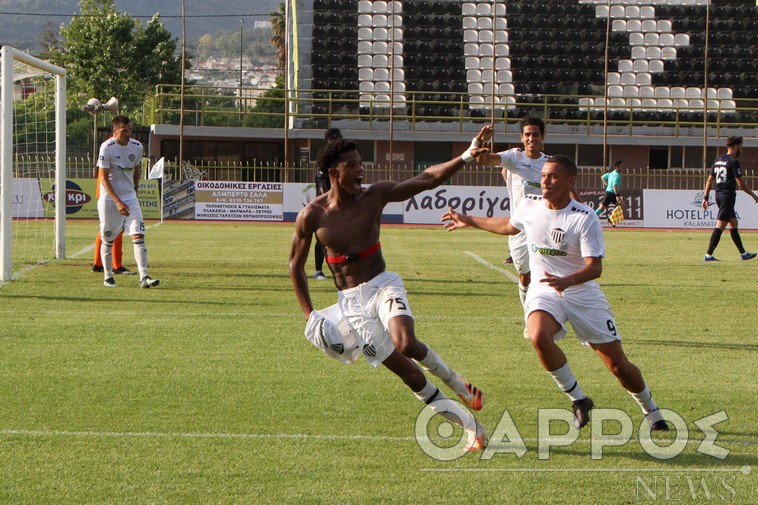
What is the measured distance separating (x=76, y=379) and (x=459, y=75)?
38.9 meters

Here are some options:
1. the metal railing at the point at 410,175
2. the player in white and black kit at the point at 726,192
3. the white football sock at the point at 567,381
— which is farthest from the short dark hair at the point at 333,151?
the metal railing at the point at 410,175

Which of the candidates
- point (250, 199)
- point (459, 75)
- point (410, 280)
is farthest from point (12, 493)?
point (459, 75)

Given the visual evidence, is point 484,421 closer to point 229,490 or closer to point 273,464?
point 273,464

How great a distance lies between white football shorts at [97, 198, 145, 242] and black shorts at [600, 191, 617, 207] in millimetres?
19754

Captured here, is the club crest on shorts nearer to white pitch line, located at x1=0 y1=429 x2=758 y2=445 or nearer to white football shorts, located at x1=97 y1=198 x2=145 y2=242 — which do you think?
white pitch line, located at x1=0 y1=429 x2=758 y2=445

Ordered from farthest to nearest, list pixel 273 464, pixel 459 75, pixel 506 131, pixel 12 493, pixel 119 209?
pixel 459 75, pixel 506 131, pixel 119 209, pixel 273 464, pixel 12 493

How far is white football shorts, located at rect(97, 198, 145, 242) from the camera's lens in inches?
562

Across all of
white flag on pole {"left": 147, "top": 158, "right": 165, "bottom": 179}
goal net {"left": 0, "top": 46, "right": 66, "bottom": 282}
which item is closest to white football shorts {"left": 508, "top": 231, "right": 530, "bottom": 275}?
goal net {"left": 0, "top": 46, "right": 66, "bottom": 282}

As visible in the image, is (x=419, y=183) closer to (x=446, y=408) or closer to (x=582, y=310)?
(x=582, y=310)

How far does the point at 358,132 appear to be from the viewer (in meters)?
41.4

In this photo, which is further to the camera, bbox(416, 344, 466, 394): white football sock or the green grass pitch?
bbox(416, 344, 466, 394): white football sock

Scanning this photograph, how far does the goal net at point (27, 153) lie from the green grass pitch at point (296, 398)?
4.66 feet

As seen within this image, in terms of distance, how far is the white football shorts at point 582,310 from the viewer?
262 inches

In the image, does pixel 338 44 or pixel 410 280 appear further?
pixel 338 44
